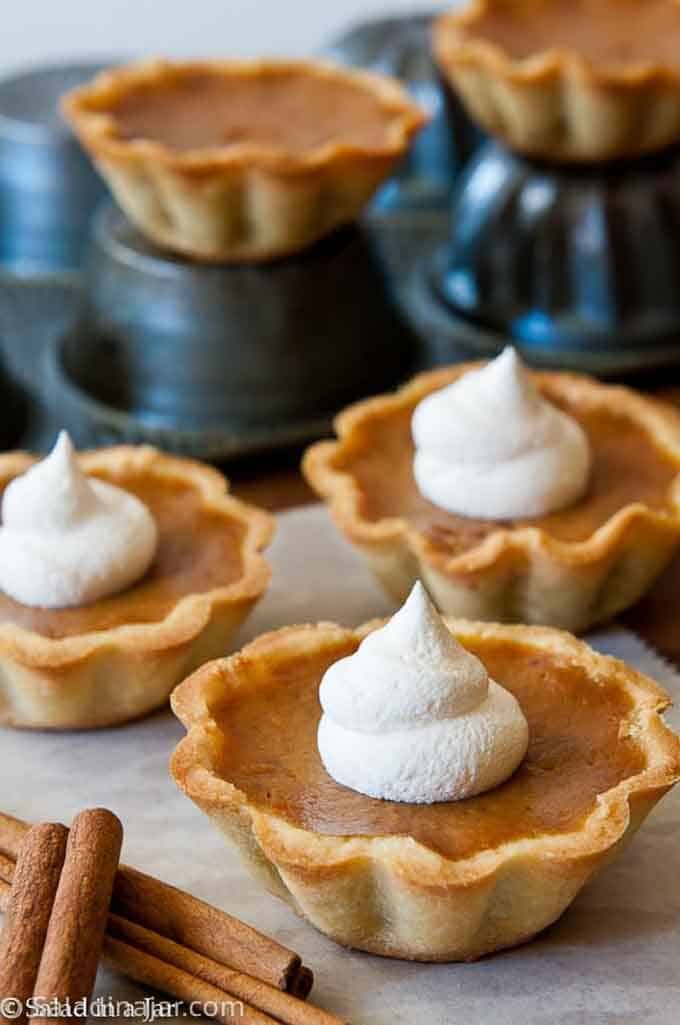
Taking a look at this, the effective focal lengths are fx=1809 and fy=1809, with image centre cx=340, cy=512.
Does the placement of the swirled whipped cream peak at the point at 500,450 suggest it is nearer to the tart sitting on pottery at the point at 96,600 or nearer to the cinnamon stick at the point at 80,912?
the tart sitting on pottery at the point at 96,600

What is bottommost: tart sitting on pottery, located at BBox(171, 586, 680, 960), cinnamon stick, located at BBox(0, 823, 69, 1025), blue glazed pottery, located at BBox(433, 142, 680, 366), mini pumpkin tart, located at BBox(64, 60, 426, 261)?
blue glazed pottery, located at BBox(433, 142, 680, 366)

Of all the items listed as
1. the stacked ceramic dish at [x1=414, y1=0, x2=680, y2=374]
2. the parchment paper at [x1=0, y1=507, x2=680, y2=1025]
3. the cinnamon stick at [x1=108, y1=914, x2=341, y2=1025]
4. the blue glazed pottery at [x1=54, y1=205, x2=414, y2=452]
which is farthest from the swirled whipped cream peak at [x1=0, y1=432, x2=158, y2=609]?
the stacked ceramic dish at [x1=414, y1=0, x2=680, y2=374]

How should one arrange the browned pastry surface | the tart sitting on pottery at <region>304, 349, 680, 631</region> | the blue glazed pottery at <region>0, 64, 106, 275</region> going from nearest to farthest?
the browned pastry surface
the tart sitting on pottery at <region>304, 349, 680, 631</region>
the blue glazed pottery at <region>0, 64, 106, 275</region>

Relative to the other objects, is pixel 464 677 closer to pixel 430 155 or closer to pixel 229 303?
pixel 229 303

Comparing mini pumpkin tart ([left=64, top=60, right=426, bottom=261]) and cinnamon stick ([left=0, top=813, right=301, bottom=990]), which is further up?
mini pumpkin tart ([left=64, top=60, right=426, bottom=261])

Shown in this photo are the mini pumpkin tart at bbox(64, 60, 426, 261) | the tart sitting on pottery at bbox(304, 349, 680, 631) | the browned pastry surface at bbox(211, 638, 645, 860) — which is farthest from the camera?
the mini pumpkin tart at bbox(64, 60, 426, 261)

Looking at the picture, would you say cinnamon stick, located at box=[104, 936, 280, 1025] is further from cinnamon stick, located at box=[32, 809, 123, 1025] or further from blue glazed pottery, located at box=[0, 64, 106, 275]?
blue glazed pottery, located at box=[0, 64, 106, 275]

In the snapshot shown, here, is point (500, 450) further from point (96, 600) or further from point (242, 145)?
point (242, 145)

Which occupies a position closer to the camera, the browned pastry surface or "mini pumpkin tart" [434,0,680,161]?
the browned pastry surface
